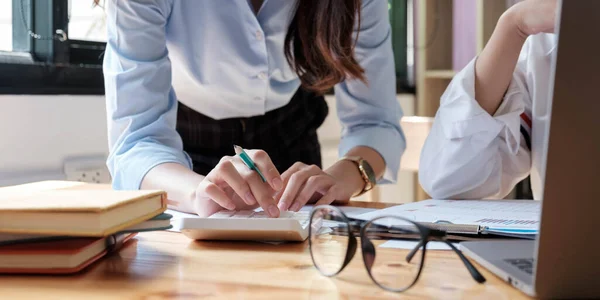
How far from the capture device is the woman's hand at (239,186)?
3.01ft

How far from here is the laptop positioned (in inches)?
18.6

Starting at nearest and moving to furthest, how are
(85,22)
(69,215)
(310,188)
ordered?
(69,215) → (310,188) → (85,22)

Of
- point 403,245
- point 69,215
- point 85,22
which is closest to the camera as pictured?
point 69,215

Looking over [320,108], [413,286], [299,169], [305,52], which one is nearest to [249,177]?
[299,169]

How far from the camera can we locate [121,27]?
119 cm

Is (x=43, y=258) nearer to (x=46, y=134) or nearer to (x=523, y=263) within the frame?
(x=523, y=263)

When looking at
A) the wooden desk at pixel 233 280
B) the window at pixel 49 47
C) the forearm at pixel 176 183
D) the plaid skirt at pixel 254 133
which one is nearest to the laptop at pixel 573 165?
the wooden desk at pixel 233 280

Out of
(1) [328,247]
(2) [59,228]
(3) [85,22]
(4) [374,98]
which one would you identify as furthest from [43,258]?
(3) [85,22]

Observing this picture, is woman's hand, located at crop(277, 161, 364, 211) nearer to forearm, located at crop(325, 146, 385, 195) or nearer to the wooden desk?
forearm, located at crop(325, 146, 385, 195)

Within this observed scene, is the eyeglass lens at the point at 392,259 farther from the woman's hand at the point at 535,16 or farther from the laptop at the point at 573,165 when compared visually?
the woman's hand at the point at 535,16

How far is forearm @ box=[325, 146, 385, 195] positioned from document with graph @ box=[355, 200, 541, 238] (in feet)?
0.53

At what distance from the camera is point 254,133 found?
1.45 metres

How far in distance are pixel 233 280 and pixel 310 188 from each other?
43 centimetres

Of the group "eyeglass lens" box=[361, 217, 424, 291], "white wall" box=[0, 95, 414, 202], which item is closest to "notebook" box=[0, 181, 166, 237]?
"eyeglass lens" box=[361, 217, 424, 291]
